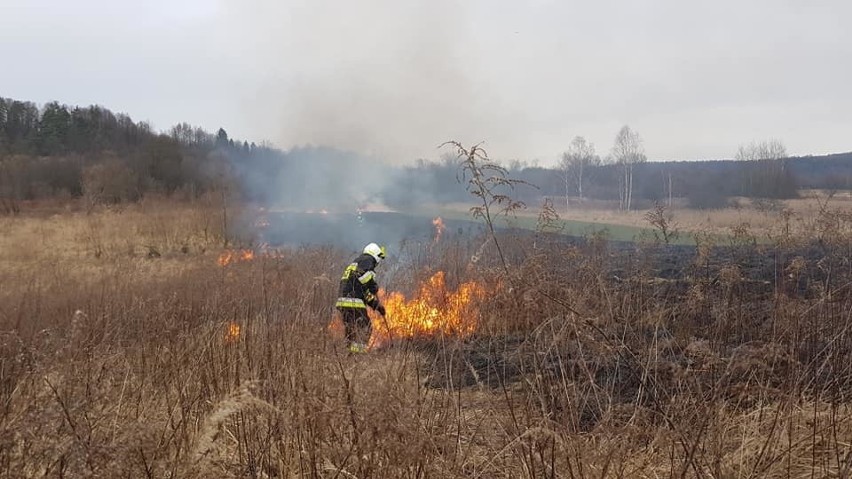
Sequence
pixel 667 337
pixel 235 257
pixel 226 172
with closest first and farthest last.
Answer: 1. pixel 667 337
2. pixel 235 257
3. pixel 226 172

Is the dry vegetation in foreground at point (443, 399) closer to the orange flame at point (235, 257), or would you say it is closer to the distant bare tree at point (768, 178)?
the orange flame at point (235, 257)

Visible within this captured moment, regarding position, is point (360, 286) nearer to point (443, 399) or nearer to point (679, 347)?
point (443, 399)

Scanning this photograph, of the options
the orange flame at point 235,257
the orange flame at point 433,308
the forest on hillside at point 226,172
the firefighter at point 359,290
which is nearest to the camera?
the orange flame at point 433,308

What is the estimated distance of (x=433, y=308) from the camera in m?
8.41

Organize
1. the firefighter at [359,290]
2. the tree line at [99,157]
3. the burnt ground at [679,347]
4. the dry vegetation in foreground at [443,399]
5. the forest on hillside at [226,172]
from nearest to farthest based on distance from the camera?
the dry vegetation in foreground at [443,399], the burnt ground at [679,347], the firefighter at [359,290], the forest on hillside at [226,172], the tree line at [99,157]

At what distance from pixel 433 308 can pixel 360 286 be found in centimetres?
124

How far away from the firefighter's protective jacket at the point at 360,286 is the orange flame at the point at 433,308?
1.27 feet

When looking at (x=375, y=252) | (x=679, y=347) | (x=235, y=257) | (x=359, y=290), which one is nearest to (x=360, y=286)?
(x=359, y=290)

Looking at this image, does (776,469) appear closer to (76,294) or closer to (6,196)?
(76,294)

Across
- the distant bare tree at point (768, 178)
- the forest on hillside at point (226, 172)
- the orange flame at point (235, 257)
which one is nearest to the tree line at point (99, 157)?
the forest on hillside at point (226, 172)

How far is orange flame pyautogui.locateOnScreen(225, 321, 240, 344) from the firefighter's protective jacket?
11.4ft

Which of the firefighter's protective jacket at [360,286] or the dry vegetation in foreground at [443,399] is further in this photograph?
the firefighter's protective jacket at [360,286]

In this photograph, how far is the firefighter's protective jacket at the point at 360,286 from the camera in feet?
26.6

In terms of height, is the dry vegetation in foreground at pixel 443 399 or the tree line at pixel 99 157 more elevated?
the tree line at pixel 99 157
